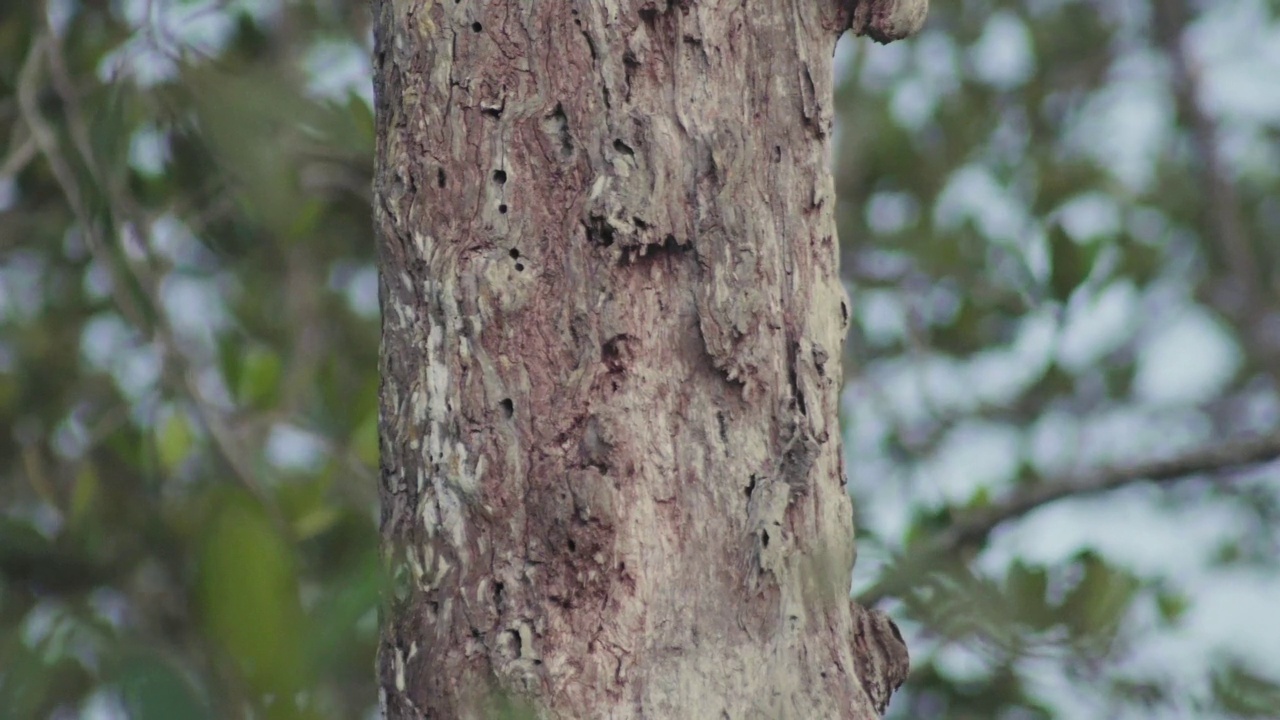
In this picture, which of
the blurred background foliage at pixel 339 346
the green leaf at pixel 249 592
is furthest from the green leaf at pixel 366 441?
the green leaf at pixel 249 592

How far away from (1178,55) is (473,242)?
177 inches

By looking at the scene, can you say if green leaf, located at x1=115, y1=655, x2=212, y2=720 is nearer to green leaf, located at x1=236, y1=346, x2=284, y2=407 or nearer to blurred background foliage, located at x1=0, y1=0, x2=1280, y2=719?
blurred background foliage, located at x1=0, y1=0, x2=1280, y2=719

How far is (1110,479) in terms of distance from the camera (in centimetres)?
203

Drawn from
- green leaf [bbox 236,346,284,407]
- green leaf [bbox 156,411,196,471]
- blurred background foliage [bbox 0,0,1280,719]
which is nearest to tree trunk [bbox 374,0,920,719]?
blurred background foliage [bbox 0,0,1280,719]

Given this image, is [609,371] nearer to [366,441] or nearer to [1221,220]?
[366,441]

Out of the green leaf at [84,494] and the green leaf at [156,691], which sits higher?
the green leaf at [156,691]

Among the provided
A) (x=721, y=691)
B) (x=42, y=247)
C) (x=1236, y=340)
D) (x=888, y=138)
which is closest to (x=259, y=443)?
(x=42, y=247)

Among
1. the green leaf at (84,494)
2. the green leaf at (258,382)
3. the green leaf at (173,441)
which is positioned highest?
the green leaf at (258,382)

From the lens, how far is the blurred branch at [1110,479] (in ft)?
6.38

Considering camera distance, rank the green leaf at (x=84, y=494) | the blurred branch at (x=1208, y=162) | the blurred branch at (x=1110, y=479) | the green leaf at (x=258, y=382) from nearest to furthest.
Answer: the blurred branch at (x=1110, y=479), the green leaf at (x=84, y=494), the green leaf at (x=258, y=382), the blurred branch at (x=1208, y=162)

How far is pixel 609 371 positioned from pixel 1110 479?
1.18 meters

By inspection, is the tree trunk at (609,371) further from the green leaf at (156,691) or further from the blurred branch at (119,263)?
the green leaf at (156,691)

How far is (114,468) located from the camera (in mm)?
2635

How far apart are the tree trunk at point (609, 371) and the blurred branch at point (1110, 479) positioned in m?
0.82
